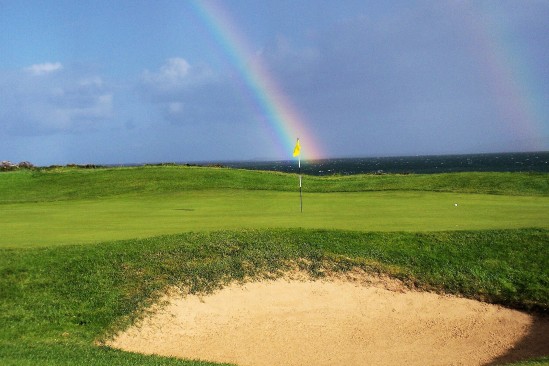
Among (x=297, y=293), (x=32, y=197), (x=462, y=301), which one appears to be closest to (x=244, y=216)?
(x=297, y=293)

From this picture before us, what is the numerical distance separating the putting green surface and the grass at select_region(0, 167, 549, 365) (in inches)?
2.7

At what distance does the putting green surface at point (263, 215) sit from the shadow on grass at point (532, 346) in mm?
3892

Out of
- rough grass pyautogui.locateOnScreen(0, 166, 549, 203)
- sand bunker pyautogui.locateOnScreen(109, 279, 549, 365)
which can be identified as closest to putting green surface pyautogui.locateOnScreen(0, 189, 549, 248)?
sand bunker pyautogui.locateOnScreen(109, 279, 549, 365)

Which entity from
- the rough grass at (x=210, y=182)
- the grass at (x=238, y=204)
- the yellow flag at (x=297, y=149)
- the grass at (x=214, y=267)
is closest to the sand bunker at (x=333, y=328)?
the grass at (x=214, y=267)

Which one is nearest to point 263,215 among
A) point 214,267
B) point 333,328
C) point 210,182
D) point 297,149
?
point 297,149

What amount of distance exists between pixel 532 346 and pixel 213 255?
6.97m

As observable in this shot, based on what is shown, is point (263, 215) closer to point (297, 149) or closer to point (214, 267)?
point (297, 149)

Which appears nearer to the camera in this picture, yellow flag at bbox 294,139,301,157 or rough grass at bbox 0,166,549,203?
yellow flag at bbox 294,139,301,157

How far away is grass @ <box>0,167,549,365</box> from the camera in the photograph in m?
9.91

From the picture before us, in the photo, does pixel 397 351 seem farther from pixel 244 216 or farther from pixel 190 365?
pixel 244 216

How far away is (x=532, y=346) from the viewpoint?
973 cm

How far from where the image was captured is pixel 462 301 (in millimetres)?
11320

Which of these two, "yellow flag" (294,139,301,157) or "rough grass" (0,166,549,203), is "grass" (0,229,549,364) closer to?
"yellow flag" (294,139,301,157)

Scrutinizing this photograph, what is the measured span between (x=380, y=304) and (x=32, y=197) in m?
25.1
